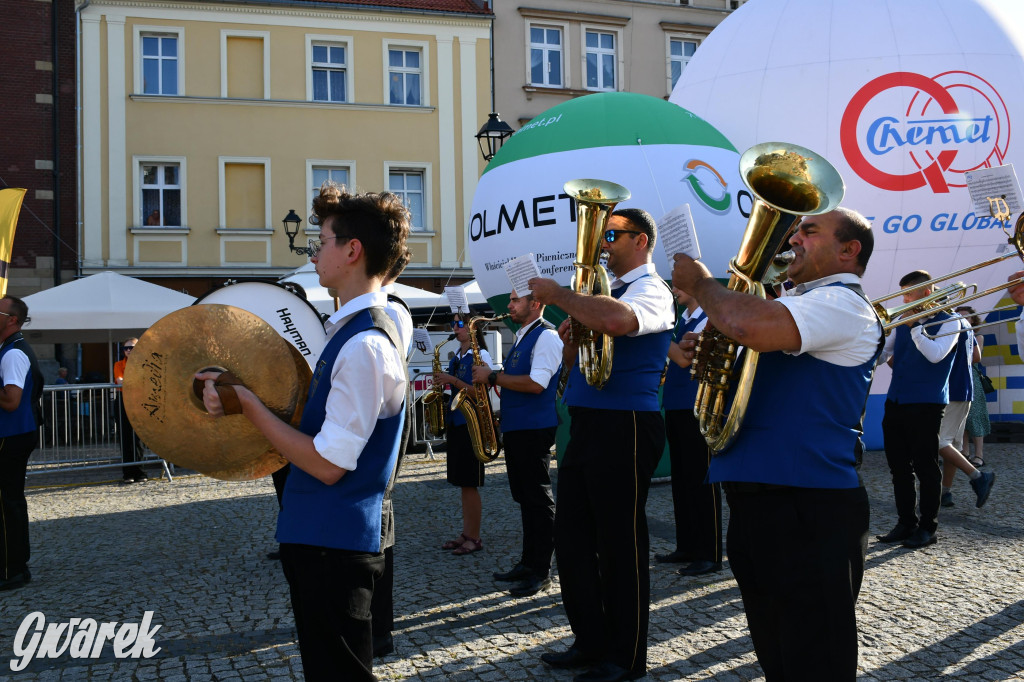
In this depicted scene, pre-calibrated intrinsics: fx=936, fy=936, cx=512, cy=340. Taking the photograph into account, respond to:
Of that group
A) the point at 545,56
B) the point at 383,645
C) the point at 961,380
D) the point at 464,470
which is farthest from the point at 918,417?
the point at 545,56

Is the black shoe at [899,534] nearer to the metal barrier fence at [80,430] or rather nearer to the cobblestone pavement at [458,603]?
the cobblestone pavement at [458,603]

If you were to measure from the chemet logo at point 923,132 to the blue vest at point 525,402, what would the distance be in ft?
19.8

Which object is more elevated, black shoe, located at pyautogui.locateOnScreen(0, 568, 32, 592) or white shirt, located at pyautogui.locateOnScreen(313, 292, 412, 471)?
white shirt, located at pyautogui.locateOnScreen(313, 292, 412, 471)

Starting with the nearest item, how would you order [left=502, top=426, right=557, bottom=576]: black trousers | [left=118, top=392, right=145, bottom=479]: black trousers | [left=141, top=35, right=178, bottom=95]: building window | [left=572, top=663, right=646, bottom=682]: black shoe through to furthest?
[left=572, top=663, right=646, bottom=682]: black shoe → [left=502, top=426, right=557, bottom=576]: black trousers → [left=118, top=392, right=145, bottom=479]: black trousers → [left=141, top=35, right=178, bottom=95]: building window

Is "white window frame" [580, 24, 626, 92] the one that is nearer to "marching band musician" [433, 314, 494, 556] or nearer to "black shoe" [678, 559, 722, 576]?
"marching band musician" [433, 314, 494, 556]

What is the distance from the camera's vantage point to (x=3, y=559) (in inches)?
241

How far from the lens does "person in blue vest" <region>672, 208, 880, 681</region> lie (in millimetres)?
2828

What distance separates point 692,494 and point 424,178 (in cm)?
1790

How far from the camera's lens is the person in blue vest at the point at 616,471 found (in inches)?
161

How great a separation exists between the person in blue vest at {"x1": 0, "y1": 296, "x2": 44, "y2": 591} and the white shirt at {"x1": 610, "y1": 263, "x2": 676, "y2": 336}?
4.19 meters

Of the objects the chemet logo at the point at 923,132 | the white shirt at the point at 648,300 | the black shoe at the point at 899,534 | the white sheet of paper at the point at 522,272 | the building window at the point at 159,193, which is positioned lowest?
the black shoe at the point at 899,534

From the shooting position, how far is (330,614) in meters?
2.64

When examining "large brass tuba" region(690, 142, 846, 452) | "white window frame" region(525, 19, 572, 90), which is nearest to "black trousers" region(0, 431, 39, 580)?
"large brass tuba" region(690, 142, 846, 452)

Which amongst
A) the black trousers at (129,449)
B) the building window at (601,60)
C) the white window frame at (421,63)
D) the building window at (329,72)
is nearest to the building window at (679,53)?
the building window at (601,60)
